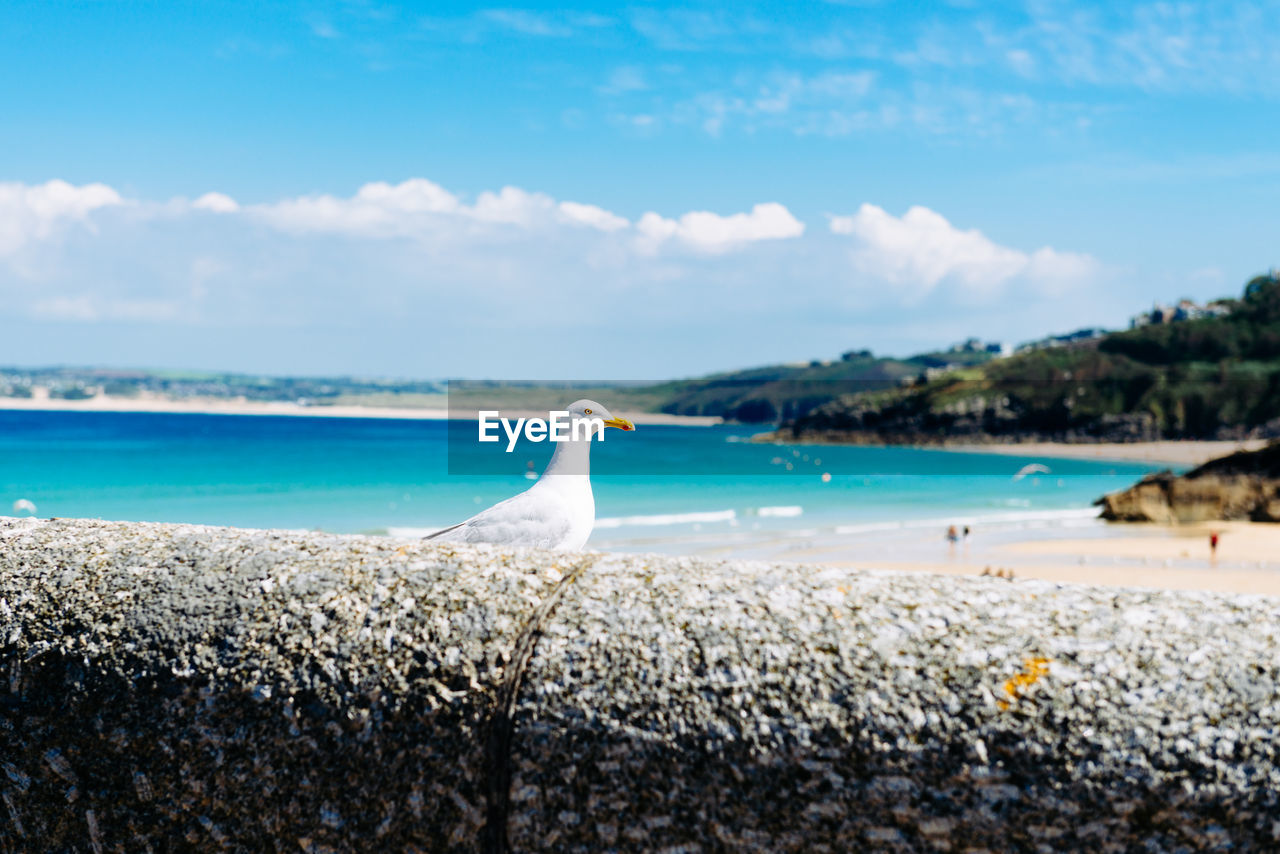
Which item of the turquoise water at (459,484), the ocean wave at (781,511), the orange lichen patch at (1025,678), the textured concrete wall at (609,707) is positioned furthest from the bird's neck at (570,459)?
the ocean wave at (781,511)


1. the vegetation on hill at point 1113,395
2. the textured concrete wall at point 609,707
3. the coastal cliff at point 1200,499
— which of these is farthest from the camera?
the vegetation on hill at point 1113,395

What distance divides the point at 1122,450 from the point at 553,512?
405ft

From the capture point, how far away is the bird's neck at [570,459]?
4.11 metres

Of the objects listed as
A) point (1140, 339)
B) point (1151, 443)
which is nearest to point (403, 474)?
point (1151, 443)

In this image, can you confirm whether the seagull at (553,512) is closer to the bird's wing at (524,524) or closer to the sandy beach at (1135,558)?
the bird's wing at (524,524)

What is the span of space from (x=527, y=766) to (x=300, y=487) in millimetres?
53344

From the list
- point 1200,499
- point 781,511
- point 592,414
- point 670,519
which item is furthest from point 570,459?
point 1200,499

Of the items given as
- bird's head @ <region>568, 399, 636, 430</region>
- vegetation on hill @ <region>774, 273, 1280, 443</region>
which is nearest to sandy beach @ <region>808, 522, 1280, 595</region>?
bird's head @ <region>568, 399, 636, 430</region>

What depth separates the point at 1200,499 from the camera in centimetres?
3934

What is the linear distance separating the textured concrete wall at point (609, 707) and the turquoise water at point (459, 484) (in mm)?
20228

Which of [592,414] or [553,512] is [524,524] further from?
[592,414]

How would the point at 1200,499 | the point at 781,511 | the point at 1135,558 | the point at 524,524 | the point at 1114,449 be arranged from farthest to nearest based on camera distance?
the point at 1114,449 → the point at 781,511 → the point at 1200,499 → the point at 1135,558 → the point at 524,524

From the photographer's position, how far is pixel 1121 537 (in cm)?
3472

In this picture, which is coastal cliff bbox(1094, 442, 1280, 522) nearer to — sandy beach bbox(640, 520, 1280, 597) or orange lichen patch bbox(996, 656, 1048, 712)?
sandy beach bbox(640, 520, 1280, 597)
